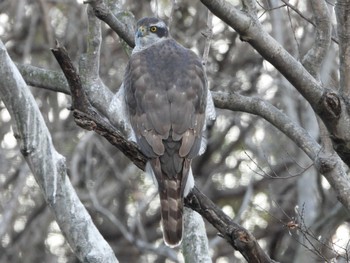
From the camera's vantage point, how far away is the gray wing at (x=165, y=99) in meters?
5.50

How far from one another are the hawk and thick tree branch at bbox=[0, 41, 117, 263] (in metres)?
0.53

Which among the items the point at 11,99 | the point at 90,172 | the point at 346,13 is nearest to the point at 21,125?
the point at 11,99

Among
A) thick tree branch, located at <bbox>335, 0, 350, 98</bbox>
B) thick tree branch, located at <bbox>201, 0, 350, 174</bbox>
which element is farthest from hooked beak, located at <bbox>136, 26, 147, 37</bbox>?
thick tree branch, located at <bbox>335, 0, 350, 98</bbox>

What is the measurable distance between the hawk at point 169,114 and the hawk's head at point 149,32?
0.19 meters

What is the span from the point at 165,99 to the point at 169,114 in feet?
0.47

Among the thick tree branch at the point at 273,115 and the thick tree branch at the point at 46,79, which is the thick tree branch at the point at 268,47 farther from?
the thick tree branch at the point at 46,79

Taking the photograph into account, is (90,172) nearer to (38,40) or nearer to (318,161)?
(38,40)

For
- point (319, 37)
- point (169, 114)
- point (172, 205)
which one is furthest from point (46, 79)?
point (319, 37)

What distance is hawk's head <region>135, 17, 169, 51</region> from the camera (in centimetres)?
659

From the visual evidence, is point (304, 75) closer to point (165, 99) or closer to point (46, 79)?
point (165, 99)

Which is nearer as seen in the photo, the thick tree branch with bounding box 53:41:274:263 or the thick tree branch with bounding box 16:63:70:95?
the thick tree branch with bounding box 53:41:274:263

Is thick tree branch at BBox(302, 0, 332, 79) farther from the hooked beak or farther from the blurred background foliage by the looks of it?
the blurred background foliage

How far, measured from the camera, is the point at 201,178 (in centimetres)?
970

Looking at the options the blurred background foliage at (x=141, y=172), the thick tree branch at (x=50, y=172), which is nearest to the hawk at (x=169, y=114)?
the thick tree branch at (x=50, y=172)
